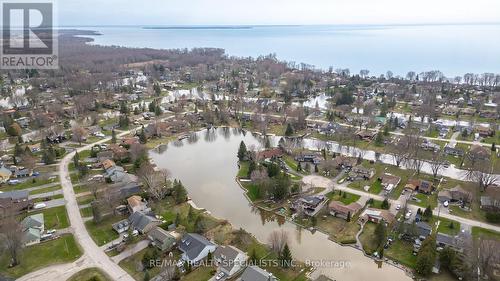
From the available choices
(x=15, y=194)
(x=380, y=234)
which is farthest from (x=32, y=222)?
(x=380, y=234)

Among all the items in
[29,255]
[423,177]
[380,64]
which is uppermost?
[380,64]

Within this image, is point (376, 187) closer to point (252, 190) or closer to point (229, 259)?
point (252, 190)

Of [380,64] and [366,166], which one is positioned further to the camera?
[380,64]

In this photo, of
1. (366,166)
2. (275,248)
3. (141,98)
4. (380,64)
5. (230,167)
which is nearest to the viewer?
(275,248)

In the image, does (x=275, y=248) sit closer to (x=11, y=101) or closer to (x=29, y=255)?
(x=29, y=255)

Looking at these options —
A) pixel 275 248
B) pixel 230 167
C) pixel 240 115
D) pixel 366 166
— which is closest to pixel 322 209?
pixel 275 248

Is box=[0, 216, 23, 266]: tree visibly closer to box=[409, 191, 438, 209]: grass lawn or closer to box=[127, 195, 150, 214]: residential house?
box=[127, 195, 150, 214]: residential house

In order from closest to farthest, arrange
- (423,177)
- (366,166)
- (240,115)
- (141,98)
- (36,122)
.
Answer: (423,177), (366,166), (36,122), (240,115), (141,98)

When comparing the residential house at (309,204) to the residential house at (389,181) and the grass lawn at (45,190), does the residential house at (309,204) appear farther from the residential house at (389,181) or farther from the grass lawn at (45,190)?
the grass lawn at (45,190)
